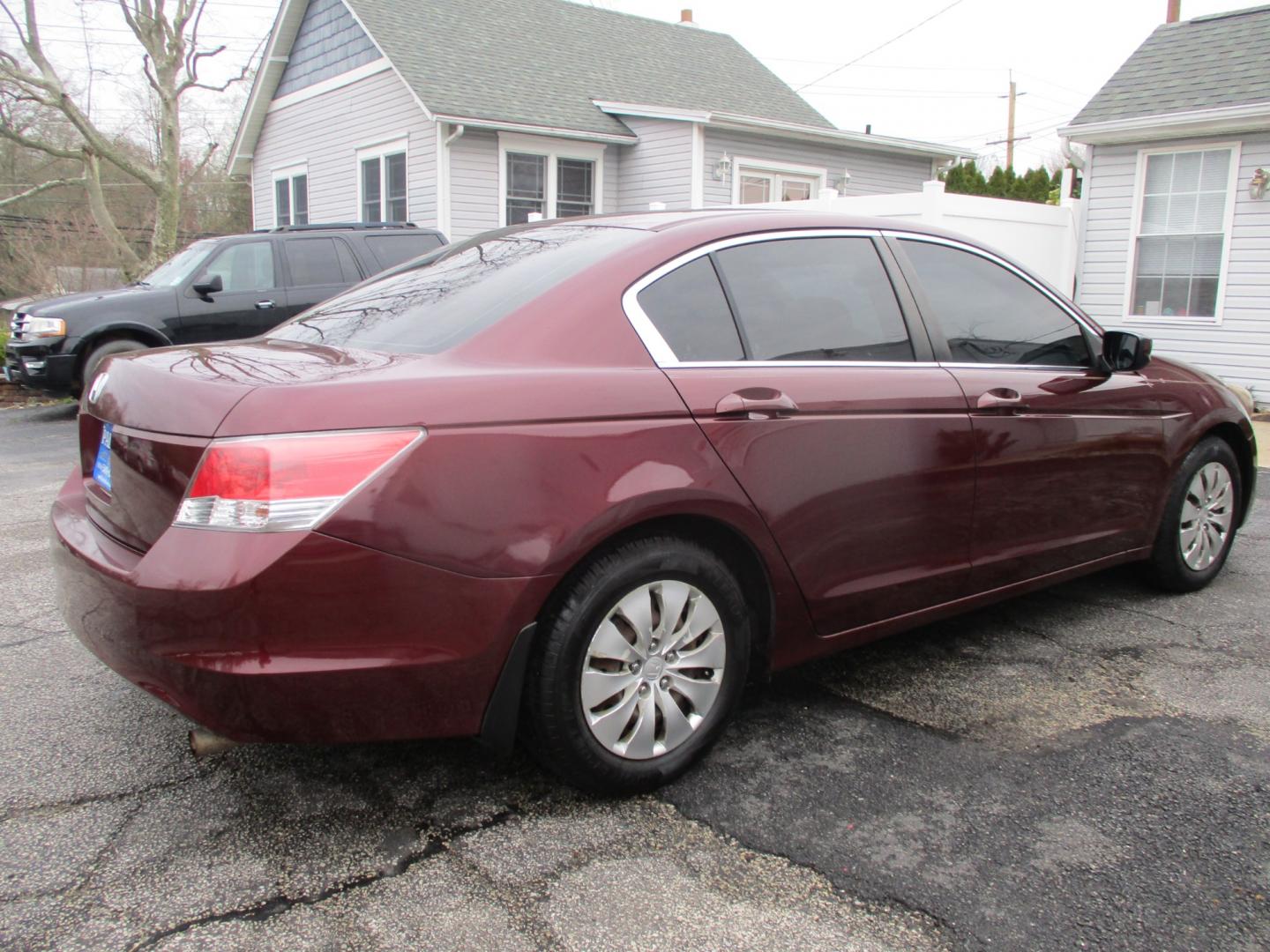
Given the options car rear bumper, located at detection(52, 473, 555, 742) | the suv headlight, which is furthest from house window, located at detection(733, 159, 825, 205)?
car rear bumper, located at detection(52, 473, 555, 742)

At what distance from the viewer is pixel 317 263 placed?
10.6 metres

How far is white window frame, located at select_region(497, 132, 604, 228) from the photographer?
51.4 feet

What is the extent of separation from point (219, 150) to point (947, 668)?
1390 inches

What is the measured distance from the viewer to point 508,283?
2922 millimetres

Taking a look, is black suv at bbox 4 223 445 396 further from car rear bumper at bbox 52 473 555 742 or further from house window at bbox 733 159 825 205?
car rear bumper at bbox 52 473 555 742

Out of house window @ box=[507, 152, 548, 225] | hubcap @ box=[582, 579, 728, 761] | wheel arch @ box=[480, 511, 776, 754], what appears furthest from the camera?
house window @ box=[507, 152, 548, 225]

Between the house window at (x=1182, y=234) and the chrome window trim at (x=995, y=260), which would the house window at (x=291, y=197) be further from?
the chrome window trim at (x=995, y=260)

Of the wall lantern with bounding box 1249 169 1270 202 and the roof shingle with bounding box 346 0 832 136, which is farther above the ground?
the roof shingle with bounding box 346 0 832 136

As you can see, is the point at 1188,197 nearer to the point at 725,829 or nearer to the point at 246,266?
the point at 246,266

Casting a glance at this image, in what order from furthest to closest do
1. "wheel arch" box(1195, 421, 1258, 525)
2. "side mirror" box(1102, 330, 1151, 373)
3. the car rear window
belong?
"wheel arch" box(1195, 421, 1258, 525)
"side mirror" box(1102, 330, 1151, 373)
the car rear window

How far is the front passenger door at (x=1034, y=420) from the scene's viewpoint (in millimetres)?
3520

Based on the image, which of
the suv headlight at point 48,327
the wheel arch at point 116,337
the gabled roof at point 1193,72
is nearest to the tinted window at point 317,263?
the wheel arch at point 116,337

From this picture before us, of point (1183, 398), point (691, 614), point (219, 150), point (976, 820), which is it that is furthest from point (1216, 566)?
point (219, 150)

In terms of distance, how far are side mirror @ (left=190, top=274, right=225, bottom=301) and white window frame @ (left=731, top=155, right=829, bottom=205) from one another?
845 centimetres
